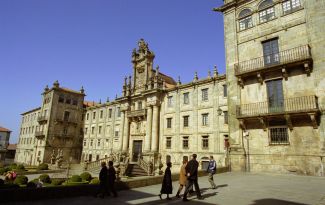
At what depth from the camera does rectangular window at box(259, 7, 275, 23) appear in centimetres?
1960

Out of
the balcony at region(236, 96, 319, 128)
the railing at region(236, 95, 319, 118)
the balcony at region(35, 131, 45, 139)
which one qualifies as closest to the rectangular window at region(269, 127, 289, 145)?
the balcony at region(236, 96, 319, 128)

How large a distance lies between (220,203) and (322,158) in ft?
35.6

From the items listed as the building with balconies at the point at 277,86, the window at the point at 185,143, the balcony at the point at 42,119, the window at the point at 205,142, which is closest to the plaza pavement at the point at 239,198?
the building with balconies at the point at 277,86

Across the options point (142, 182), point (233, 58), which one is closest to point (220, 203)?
point (142, 182)

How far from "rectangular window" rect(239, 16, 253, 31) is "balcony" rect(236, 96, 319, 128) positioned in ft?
24.6

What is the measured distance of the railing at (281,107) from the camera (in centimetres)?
1610

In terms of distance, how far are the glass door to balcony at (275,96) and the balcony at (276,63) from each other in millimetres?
863

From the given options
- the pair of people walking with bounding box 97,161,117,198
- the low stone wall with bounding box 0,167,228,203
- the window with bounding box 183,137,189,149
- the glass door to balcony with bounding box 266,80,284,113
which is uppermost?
the glass door to balcony with bounding box 266,80,284,113

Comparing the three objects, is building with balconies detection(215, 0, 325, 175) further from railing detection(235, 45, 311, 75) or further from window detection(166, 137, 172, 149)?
window detection(166, 137, 172, 149)

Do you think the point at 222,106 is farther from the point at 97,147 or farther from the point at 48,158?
the point at 48,158

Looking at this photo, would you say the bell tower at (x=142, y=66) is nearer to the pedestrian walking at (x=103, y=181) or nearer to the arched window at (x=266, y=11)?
the arched window at (x=266, y=11)

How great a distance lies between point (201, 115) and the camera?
94.8 feet

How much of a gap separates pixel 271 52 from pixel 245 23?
4.06m

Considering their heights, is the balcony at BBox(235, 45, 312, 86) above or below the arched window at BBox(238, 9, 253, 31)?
below
